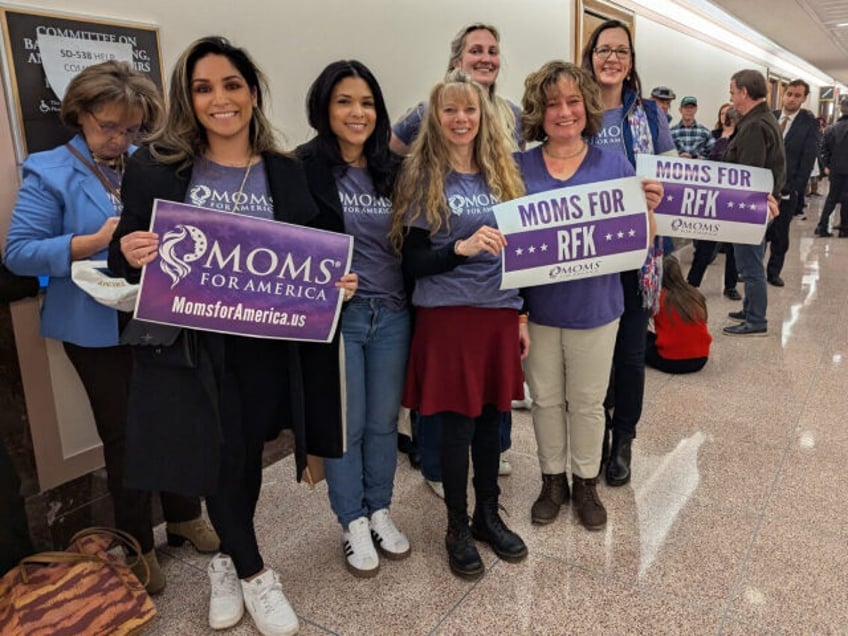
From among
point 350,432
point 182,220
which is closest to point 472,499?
point 350,432

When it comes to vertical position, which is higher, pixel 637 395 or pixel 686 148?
pixel 686 148

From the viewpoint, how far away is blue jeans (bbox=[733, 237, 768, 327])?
4.42 m

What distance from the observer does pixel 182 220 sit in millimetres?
1454

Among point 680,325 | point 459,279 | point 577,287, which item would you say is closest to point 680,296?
point 680,325

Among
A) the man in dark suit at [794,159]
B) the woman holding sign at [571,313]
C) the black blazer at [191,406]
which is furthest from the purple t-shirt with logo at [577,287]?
the man in dark suit at [794,159]

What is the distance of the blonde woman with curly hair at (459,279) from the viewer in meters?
1.79

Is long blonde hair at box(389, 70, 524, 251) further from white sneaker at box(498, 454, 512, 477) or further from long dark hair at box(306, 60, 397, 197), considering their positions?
white sneaker at box(498, 454, 512, 477)

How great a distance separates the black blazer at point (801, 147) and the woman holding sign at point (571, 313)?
4.71 meters

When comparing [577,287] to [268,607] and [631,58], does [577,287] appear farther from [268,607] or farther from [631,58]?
[268,607]

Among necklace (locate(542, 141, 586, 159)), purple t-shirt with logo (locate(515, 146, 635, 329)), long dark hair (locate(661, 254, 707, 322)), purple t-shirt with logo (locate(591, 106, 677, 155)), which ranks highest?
purple t-shirt with logo (locate(591, 106, 677, 155))

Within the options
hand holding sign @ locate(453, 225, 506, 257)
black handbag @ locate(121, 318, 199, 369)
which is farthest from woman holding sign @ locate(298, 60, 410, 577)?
black handbag @ locate(121, 318, 199, 369)

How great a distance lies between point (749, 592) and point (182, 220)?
6.25 ft

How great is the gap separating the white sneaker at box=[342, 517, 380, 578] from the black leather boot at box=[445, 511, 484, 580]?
25 centimetres

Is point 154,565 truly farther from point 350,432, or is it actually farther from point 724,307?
point 724,307
